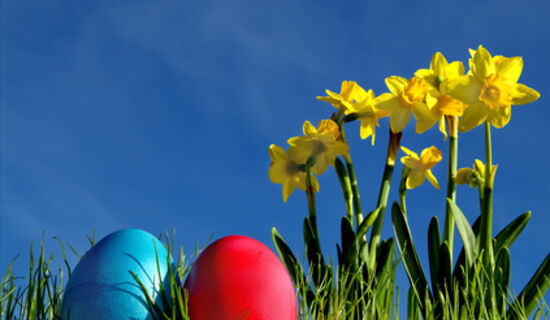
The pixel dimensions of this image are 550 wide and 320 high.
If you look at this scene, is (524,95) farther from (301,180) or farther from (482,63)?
(301,180)

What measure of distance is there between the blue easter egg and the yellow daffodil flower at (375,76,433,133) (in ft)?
A: 3.22

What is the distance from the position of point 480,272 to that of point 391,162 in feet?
1.67

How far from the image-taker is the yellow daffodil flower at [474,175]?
2283 mm

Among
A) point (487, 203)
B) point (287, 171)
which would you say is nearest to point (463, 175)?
point (487, 203)

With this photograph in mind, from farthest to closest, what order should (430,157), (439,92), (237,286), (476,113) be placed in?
(430,157) → (439,92) → (476,113) → (237,286)

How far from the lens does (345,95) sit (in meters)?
2.36

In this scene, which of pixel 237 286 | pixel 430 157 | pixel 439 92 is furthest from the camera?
pixel 430 157

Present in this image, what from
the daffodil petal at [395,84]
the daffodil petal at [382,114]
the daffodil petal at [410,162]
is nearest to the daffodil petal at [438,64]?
the daffodil petal at [395,84]

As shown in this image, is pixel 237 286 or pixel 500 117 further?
pixel 500 117

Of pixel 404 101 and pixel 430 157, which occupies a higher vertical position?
pixel 404 101

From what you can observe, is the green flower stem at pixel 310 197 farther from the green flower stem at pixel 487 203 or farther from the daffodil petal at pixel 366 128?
the green flower stem at pixel 487 203

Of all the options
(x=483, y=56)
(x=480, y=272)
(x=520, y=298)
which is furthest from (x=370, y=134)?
(x=520, y=298)

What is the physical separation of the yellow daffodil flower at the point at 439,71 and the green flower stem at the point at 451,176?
0.15 metres

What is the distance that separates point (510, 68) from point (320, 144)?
73 centimetres
